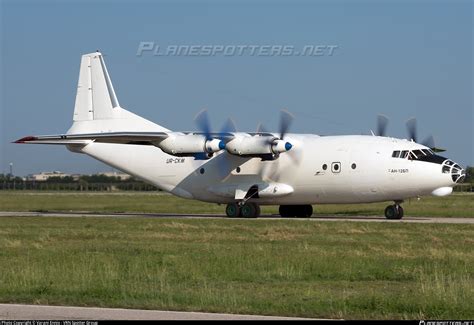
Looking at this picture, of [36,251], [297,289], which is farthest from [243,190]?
[297,289]

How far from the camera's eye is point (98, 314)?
41.8 ft

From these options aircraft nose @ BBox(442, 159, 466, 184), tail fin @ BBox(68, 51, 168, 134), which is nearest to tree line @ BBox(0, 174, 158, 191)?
tail fin @ BBox(68, 51, 168, 134)

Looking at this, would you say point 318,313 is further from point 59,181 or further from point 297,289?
point 59,181

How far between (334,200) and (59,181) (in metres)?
66.5

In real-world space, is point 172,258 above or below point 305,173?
below

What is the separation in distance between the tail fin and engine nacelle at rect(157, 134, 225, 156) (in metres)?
5.92

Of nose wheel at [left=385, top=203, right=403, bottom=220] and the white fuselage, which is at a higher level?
the white fuselage

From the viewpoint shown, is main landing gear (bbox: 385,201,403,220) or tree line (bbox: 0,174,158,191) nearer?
main landing gear (bbox: 385,201,403,220)

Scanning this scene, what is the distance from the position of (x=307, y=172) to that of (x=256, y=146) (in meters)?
2.61

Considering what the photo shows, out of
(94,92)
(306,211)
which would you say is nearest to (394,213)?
(306,211)

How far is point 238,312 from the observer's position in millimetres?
13250

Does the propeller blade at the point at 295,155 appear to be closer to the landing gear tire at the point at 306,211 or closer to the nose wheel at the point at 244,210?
the nose wheel at the point at 244,210

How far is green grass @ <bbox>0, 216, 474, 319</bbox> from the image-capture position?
1409cm

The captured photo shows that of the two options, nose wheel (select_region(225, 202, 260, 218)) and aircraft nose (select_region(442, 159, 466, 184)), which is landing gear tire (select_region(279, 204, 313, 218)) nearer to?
nose wheel (select_region(225, 202, 260, 218))
